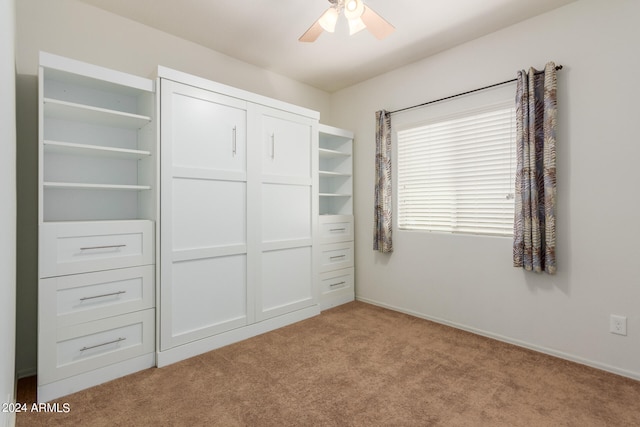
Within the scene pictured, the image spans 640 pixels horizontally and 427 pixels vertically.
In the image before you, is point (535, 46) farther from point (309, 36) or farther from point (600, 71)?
point (309, 36)

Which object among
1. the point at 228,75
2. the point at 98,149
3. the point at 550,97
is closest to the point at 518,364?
the point at 550,97

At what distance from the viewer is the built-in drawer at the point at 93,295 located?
6.20 feet

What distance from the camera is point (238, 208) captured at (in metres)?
2.71

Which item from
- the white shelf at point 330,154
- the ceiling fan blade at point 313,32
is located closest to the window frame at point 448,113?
the white shelf at point 330,154

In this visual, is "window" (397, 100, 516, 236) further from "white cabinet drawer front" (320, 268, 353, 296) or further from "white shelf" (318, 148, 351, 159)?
"white cabinet drawer front" (320, 268, 353, 296)

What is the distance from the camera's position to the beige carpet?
5.63ft

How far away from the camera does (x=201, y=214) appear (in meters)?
2.49

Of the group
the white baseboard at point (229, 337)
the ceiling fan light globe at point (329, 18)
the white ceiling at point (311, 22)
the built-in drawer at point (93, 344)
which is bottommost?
the white baseboard at point (229, 337)

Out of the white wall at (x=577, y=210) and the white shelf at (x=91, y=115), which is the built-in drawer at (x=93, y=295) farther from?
the white wall at (x=577, y=210)

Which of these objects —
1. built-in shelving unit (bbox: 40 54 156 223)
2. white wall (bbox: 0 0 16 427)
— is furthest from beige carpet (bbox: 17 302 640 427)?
built-in shelving unit (bbox: 40 54 156 223)

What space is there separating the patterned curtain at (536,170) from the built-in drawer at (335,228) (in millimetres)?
1736

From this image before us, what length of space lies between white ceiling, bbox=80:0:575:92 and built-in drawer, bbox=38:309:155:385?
87.1 inches

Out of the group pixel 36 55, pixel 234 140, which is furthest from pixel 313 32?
pixel 36 55

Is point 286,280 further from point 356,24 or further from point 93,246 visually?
point 356,24
